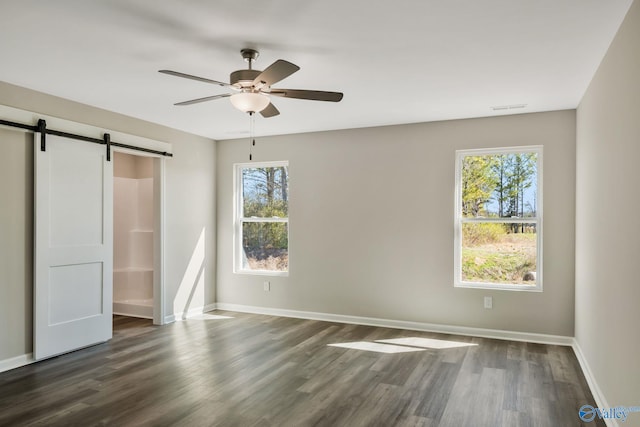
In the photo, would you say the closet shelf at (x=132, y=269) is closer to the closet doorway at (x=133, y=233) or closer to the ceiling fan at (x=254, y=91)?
the closet doorway at (x=133, y=233)

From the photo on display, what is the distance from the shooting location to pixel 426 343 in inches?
182

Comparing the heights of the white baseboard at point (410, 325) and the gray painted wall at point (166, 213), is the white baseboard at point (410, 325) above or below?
below

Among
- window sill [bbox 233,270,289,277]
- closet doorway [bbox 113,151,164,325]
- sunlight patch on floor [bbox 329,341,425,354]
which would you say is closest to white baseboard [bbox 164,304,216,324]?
closet doorway [bbox 113,151,164,325]

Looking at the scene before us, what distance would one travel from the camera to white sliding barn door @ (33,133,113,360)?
13.2ft

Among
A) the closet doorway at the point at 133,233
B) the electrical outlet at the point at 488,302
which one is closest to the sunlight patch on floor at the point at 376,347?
the electrical outlet at the point at 488,302

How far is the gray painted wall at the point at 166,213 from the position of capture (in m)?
3.77

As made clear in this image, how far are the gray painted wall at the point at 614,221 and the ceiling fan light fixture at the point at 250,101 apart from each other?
2190mm

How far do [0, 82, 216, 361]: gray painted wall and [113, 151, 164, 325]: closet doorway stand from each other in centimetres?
59

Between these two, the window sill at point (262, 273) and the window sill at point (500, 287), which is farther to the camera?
the window sill at point (262, 273)

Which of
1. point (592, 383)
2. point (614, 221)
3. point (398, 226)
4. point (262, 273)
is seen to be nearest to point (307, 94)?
point (614, 221)

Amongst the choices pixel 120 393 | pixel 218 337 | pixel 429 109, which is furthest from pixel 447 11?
pixel 218 337

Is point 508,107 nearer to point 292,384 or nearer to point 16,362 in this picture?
point 292,384
